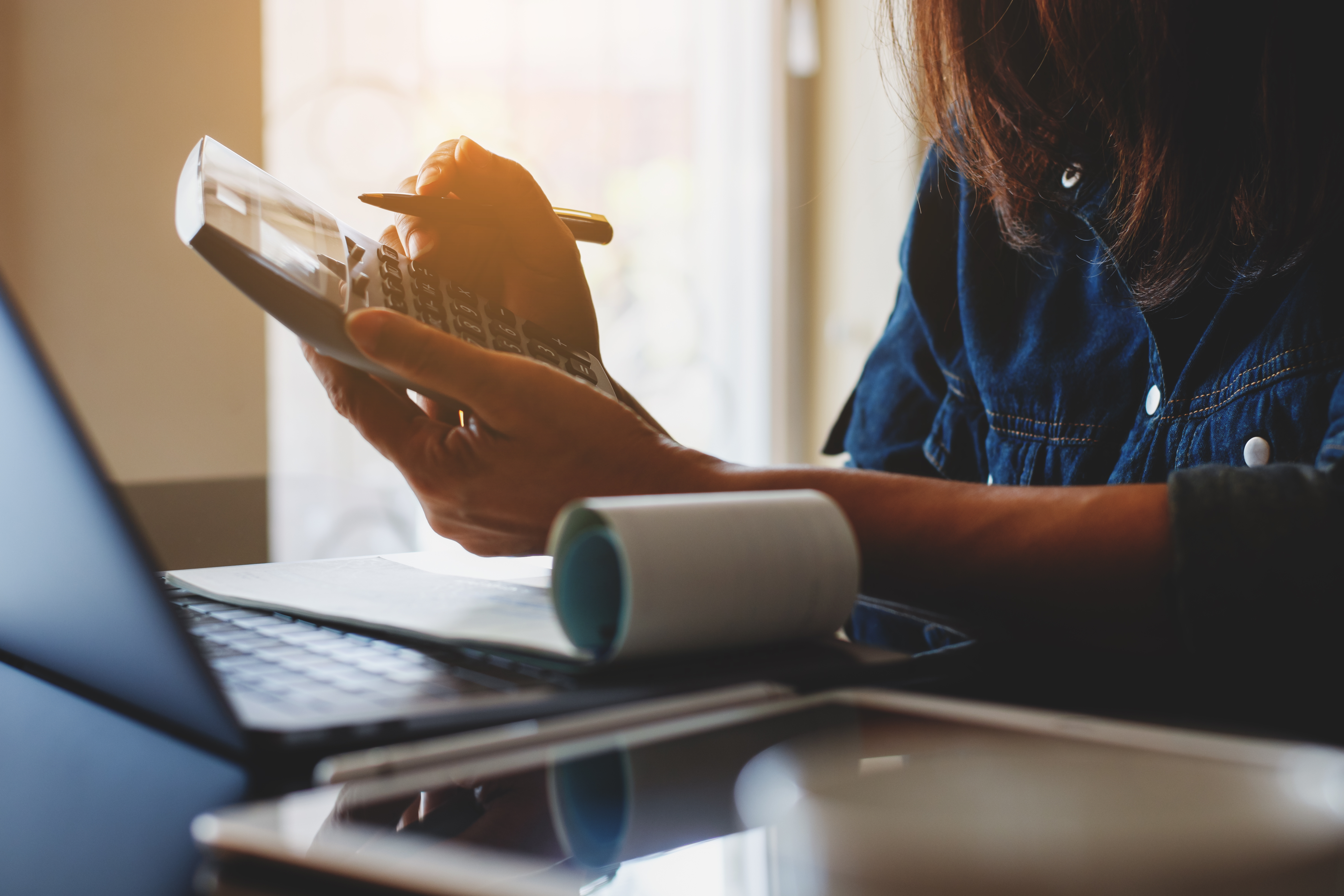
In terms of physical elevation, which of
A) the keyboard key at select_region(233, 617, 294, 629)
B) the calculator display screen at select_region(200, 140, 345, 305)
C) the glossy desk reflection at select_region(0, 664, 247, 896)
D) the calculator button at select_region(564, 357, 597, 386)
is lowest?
the glossy desk reflection at select_region(0, 664, 247, 896)

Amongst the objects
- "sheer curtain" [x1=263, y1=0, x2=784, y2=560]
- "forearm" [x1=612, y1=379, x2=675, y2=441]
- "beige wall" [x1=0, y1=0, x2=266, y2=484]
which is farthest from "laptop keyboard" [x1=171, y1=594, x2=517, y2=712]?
"beige wall" [x1=0, y1=0, x2=266, y2=484]

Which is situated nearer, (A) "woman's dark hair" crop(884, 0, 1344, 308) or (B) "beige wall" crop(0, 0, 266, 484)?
(A) "woman's dark hair" crop(884, 0, 1344, 308)

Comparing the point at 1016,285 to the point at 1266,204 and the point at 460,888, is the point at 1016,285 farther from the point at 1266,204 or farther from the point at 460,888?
the point at 460,888

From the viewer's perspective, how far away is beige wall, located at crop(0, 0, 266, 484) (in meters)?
1.28

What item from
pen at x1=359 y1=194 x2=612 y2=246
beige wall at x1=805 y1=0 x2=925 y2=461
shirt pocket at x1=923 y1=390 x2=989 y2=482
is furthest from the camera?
beige wall at x1=805 y1=0 x2=925 y2=461

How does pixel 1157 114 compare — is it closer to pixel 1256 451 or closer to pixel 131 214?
pixel 1256 451

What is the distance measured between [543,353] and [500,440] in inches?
4.7

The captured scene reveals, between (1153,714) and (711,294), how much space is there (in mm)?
1696

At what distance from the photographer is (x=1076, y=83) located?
1.77 ft

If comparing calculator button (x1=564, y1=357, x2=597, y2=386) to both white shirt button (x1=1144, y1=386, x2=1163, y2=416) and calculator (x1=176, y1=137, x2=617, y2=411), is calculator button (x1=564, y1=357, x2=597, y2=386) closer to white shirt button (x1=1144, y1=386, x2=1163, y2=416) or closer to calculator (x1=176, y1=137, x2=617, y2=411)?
calculator (x1=176, y1=137, x2=617, y2=411)

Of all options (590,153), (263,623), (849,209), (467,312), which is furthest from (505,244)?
(849,209)

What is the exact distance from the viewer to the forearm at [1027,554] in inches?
13.2

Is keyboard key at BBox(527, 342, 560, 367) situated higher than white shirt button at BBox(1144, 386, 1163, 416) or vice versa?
keyboard key at BBox(527, 342, 560, 367)

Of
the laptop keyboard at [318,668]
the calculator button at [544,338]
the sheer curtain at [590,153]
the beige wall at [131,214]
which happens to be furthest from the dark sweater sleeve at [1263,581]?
the beige wall at [131,214]
